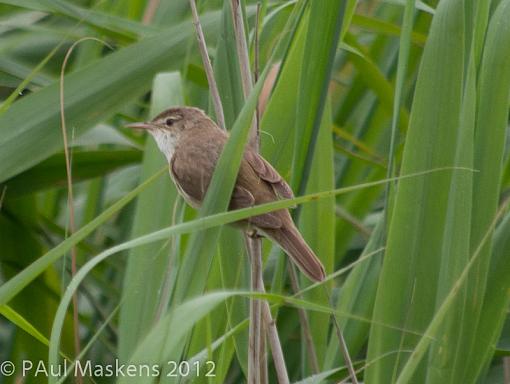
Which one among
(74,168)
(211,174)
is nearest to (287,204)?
(211,174)

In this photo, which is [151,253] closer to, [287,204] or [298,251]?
[298,251]

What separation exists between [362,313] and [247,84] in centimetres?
54

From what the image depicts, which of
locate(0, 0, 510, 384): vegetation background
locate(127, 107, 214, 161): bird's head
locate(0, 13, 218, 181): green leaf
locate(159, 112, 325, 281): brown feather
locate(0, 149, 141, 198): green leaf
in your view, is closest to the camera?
locate(0, 0, 510, 384): vegetation background

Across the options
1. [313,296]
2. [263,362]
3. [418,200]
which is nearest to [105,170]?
[313,296]

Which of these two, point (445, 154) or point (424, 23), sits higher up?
point (424, 23)

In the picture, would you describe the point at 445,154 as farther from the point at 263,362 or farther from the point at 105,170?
the point at 105,170

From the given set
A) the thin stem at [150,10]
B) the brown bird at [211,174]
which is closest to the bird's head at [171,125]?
the brown bird at [211,174]

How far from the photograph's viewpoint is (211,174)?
6.44ft

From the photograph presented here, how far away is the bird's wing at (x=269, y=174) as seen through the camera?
1.82m

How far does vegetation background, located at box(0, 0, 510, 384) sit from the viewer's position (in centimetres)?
151

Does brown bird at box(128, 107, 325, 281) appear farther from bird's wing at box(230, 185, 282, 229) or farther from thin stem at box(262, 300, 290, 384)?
thin stem at box(262, 300, 290, 384)

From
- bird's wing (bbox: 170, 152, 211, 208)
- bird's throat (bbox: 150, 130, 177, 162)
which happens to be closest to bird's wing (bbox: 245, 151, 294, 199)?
bird's wing (bbox: 170, 152, 211, 208)

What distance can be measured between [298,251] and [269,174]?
0.62 ft

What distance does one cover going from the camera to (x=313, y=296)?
6.78 feet
